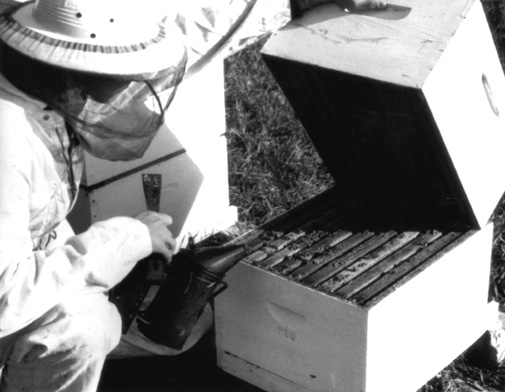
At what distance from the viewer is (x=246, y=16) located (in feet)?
8.11

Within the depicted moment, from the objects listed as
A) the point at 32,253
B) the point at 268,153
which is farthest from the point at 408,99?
the point at 268,153

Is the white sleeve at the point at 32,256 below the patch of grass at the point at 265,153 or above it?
above

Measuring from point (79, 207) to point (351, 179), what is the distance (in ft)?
2.56

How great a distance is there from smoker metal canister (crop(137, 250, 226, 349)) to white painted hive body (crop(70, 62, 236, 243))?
0.45 metres

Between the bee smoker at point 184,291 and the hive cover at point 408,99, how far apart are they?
0.50m

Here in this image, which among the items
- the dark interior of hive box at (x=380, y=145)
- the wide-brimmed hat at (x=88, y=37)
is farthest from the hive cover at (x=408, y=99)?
the wide-brimmed hat at (x=88, y=37)

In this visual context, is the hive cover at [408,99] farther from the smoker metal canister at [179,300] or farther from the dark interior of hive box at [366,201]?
the smoker metal canister at [179,300]

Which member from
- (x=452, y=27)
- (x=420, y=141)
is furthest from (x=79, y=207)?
(x=452, y=27)

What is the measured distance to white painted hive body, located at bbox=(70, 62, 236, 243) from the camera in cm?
266

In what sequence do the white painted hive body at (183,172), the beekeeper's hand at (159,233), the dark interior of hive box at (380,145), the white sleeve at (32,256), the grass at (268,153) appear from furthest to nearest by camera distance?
the grass at (268,153)
the white painted hive body at (183,172)
the dark interior of hive box at (380,145)
the beekeeper's hand at (159,233)
the white sleeve at (32,256)

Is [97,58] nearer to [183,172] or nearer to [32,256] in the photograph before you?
[32,256]

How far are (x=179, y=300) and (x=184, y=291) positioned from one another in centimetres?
3

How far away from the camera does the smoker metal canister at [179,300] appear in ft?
7.35

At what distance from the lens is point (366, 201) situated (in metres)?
2.69
